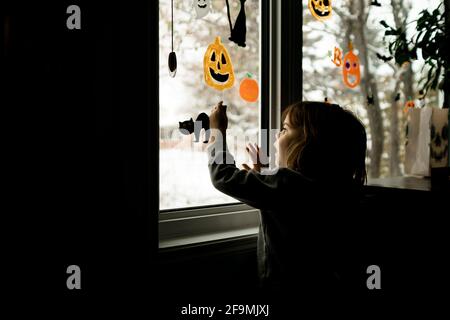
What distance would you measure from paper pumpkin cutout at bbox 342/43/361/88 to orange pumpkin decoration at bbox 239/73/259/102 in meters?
0.50

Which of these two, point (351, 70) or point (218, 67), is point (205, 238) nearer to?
point (218, 67)

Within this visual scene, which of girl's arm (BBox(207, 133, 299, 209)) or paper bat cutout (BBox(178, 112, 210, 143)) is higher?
paper bat cutout (BBox(178, 112, 210, 143))

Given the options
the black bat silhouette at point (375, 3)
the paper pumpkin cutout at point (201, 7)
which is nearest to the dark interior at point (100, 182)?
the paper pumpkin cutout at point (201, 7)

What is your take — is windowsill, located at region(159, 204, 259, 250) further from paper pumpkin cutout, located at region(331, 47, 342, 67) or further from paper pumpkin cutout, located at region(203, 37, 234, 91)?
paper pumpkin cutout, located at region(331, 47, 342, 67)

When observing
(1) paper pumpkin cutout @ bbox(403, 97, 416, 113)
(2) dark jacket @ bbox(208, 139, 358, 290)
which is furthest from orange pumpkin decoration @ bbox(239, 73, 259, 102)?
(1) paper pumpkin cutout @ bbox(403, 97, 416, 113)

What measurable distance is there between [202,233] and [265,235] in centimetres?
29

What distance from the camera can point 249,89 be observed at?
1.48 m

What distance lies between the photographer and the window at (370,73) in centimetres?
164

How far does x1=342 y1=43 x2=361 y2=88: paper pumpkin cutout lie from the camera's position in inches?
69.1

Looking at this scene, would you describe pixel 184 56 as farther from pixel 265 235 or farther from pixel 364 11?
pixel 364 11

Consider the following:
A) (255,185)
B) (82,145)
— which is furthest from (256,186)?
(82,145)

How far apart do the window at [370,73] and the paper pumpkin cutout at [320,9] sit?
0.07 feet

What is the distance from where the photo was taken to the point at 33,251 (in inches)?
37.5

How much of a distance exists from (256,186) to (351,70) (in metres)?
1.01
